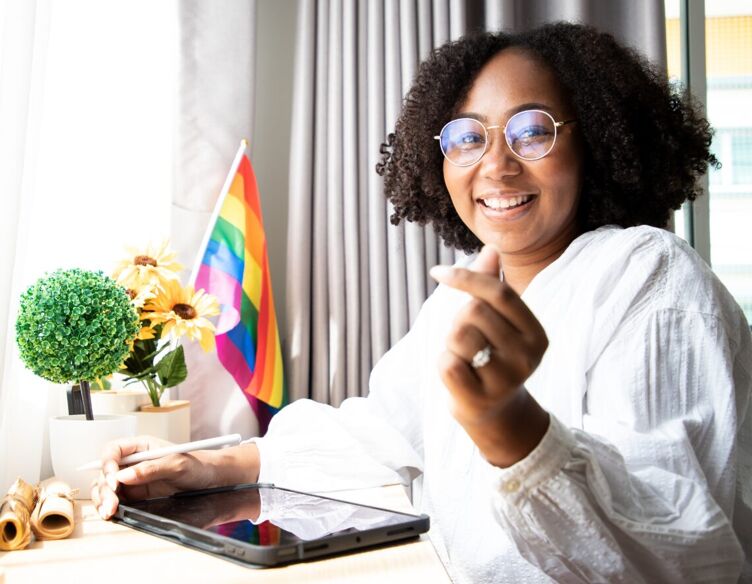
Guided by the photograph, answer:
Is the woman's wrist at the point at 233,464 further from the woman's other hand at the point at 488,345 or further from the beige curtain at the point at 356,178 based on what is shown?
the beige curtain at the point at 356,178

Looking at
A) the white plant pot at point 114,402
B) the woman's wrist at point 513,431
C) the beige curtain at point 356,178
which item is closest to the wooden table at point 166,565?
the woman's wrist at point 513,431

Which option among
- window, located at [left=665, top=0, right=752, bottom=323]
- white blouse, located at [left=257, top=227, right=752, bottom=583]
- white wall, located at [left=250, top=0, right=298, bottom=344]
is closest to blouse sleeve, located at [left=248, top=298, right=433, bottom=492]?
white blouse, located at [left=257, top=227, right=752, bottom=583]

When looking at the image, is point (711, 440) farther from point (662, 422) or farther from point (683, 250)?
point (683, 250)

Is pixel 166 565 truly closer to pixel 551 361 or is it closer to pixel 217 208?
pixel 551 361

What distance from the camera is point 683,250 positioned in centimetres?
91

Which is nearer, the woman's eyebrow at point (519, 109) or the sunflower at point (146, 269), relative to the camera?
the woman's eyebrow at point (519, 109)

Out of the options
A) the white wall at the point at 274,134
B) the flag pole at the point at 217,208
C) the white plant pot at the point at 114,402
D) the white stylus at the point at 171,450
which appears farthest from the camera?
the white wall at the point at 274,134

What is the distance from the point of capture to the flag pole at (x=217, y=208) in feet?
5.36

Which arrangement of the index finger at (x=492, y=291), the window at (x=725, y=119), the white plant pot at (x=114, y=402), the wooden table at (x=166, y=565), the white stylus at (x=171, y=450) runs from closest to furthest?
the index finger at (x=492, y=291) → the wooden table at (x=166, y=565) → the white stylus at (x=171, y=450) → the white plant pot at (x=114, y=402) → the window at (x=725, y=119)

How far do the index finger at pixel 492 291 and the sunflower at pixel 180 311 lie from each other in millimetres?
822

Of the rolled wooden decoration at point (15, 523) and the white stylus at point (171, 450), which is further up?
the white stylus at point (171, 450)

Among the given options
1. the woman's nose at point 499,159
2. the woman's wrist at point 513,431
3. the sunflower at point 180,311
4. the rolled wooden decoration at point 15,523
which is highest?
the woman's nose at point 499,159

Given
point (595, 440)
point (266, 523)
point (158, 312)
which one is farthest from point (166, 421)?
point (595, 440)

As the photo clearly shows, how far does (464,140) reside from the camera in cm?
116
